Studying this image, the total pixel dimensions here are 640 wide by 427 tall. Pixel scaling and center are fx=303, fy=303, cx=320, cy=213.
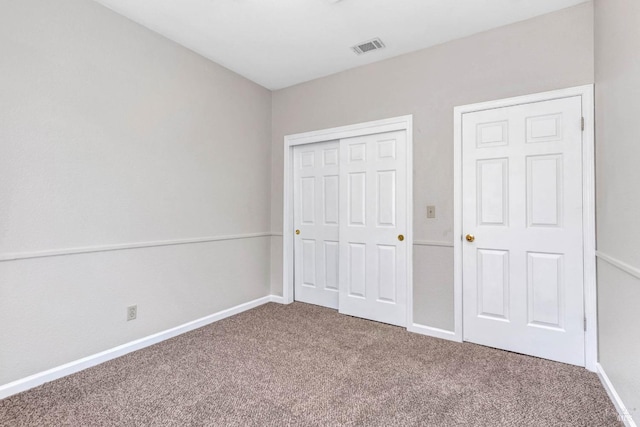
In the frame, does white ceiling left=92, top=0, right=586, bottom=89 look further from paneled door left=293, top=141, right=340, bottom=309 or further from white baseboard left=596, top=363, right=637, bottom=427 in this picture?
white baseboard left=596, top=363, right=637, bottom=427

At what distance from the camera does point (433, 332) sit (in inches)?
109

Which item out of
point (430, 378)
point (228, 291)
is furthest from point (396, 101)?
point (228, 291)

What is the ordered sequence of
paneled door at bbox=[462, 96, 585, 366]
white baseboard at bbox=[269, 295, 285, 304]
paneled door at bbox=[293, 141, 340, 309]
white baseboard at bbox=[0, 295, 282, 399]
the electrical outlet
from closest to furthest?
white baseboard at bbox=[0, 295, 282, 399], paneled door at bbox=[462, 96, 585, 366], the electrical outlet, paneled door at bbox=[293, 141, 340, 309], white baseboard at bbox=[269, 295, 285, 304]

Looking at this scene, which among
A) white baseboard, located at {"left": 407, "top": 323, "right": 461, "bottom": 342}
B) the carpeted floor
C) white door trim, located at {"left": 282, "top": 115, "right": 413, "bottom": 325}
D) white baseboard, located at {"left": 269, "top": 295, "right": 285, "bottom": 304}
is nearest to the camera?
the carpeted floor

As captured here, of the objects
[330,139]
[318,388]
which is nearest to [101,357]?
[318,388]

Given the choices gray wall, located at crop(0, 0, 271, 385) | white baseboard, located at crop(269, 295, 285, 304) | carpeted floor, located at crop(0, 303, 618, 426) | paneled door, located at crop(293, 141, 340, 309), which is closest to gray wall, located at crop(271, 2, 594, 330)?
paneled door, located at crop(293, 141, 340, 309)

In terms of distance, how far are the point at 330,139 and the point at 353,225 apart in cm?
101

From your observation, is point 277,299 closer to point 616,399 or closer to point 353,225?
point 353,225

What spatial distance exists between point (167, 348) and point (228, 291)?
875 millimetres

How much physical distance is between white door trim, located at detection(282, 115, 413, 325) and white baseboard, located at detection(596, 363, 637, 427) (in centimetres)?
133

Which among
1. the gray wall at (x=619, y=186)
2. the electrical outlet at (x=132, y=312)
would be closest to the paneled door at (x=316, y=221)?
the electrical outlet at (x=132, y=312)

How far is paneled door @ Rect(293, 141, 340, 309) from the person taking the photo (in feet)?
11.5

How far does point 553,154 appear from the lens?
2.31 m

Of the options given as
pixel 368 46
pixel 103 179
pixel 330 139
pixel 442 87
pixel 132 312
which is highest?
pixel 368 46
